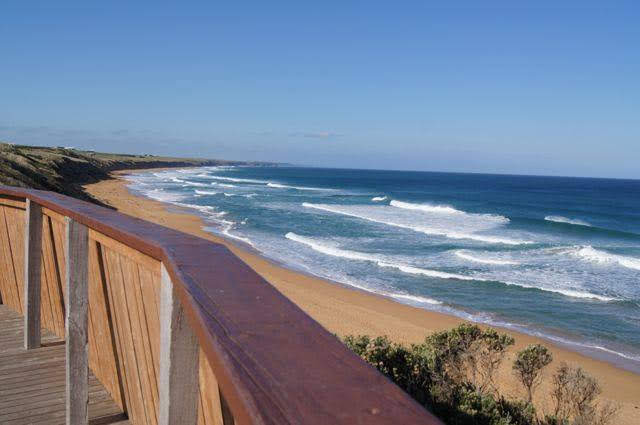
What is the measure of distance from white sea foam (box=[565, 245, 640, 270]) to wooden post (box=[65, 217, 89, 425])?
23.2 meters

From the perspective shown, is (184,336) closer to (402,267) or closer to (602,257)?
(402,267)

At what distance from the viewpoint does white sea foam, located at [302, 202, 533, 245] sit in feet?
94.9

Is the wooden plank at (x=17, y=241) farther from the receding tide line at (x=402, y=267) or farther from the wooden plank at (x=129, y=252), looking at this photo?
the receding tide line at (x=402, y=267)

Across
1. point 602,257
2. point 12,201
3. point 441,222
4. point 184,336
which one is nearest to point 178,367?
point 184,336

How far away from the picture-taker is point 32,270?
379cm

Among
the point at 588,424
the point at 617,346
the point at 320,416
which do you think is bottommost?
the point at 617,346

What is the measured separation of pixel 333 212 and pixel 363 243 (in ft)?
50.4

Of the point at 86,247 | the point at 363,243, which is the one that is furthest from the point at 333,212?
the point at 86,247

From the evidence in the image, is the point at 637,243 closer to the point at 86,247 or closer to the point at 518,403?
the point at 518,403

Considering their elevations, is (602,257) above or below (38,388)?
below

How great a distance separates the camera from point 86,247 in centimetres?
288

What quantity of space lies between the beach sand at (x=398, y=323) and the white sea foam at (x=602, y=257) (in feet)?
40.5

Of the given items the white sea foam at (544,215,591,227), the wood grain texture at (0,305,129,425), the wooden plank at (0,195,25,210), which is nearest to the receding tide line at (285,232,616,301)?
the wooden plank at (0,195,25,210)

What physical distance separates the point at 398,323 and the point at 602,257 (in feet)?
48.6
